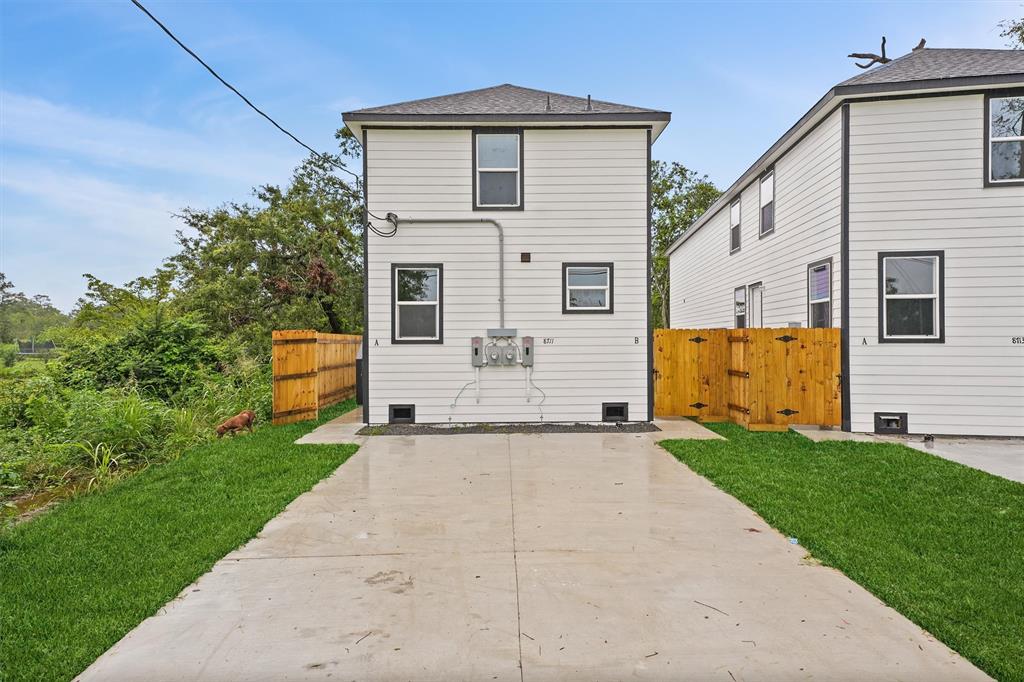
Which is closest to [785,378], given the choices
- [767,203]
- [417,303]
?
[767,203]

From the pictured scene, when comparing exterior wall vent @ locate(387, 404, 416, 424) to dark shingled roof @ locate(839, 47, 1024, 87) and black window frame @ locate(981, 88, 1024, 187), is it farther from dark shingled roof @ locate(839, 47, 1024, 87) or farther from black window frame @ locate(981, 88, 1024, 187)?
black window frame @ locate(981, 88, 1024, 187)

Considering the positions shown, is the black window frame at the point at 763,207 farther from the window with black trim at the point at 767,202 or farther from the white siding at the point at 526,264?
the white siding at the point at 526,264

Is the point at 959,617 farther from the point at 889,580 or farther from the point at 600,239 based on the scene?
the point at 600,239

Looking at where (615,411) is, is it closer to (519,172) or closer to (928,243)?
(519,172)

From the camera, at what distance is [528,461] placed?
6320 mm

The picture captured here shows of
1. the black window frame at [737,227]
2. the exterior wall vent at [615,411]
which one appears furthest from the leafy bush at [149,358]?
the black window frame at [737,227]

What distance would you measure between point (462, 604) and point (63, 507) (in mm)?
4082

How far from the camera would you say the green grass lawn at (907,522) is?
8.77 feet

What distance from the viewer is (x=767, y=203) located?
1066 centimetres

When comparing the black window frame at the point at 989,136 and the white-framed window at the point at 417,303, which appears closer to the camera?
the black window frame at the point at 989,136

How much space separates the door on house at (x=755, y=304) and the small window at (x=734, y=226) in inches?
56.5

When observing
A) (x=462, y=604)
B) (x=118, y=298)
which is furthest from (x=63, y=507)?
(x=118, y=298)

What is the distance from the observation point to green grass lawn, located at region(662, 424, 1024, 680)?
105 inches

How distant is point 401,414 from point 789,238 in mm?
7664
